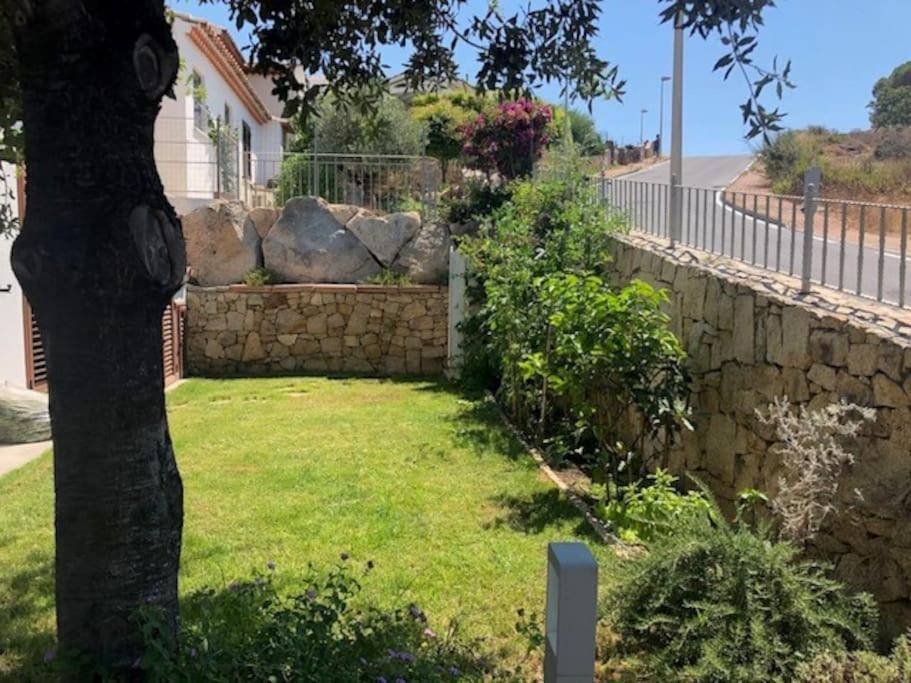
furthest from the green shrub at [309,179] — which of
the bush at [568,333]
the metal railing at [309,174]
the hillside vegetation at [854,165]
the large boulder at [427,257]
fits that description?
the hillside vegetation at [854,165]

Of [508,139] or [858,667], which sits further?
[508,139]

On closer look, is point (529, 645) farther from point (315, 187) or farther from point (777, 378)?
point (315, 187)

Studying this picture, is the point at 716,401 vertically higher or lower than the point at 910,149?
lower

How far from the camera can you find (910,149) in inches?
1012

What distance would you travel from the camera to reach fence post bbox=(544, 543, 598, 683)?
7.88 feet

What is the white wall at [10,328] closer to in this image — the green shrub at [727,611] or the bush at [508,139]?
the green shrub at [727,611]

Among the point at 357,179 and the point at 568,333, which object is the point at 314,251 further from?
the point at 568,333

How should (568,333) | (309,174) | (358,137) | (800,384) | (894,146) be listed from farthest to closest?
1. (894,146)
2. (358,137)
3. (309,174)
4. (568,333)
5. (800,384)

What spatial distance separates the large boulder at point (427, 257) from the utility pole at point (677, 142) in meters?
5.57

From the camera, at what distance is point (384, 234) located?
14.5 metres

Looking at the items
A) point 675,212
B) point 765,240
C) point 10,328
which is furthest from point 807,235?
point 10,328

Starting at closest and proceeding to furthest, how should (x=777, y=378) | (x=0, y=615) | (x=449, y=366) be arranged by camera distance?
(x=0, y=615), (x=777, y=378), (x=449, y=366)

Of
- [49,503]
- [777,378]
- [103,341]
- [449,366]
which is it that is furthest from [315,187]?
[103,341]

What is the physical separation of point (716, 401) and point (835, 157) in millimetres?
24095
